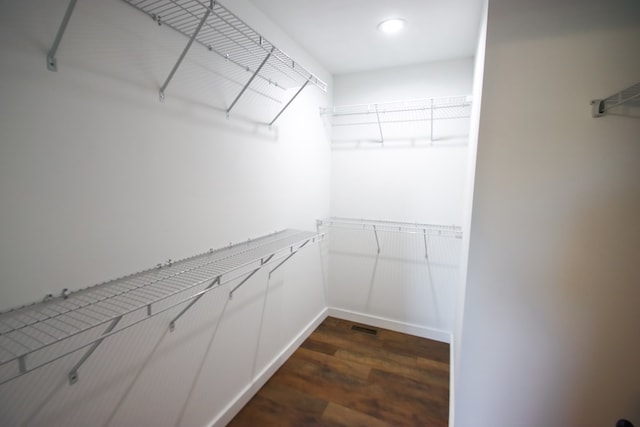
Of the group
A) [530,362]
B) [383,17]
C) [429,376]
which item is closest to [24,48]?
[383,17]

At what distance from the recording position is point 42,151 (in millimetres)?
886

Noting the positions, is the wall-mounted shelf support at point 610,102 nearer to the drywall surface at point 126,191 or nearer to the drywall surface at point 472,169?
the drywall surface at point 472,169

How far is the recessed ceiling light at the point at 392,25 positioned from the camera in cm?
186

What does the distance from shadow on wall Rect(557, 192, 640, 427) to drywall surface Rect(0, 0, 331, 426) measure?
172 centimetres

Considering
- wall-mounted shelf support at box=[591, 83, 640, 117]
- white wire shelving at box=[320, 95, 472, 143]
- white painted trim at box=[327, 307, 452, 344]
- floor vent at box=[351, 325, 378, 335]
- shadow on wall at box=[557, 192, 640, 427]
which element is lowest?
floor vent at box=[351, 325, 378, 335]

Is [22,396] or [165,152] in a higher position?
[165,152]

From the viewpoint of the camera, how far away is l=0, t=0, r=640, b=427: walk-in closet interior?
888 millimetres

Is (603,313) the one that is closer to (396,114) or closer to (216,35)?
(396,114)

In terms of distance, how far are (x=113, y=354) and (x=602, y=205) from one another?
2127 mm

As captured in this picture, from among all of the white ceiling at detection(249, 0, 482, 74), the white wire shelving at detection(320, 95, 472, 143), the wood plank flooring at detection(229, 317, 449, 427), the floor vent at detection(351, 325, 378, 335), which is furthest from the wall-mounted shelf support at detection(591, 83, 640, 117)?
the floor vent at detection(351, 325, 378, 335)

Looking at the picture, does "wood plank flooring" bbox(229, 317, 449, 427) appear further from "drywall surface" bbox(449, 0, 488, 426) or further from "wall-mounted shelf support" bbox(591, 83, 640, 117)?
"wall-mounted shelf support" bbox(591, 83, 640, 117)

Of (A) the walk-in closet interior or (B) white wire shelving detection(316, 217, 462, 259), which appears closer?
(A) the walk-in closet interior

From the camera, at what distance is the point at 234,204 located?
170cm

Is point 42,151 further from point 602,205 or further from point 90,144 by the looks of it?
point 602,205
